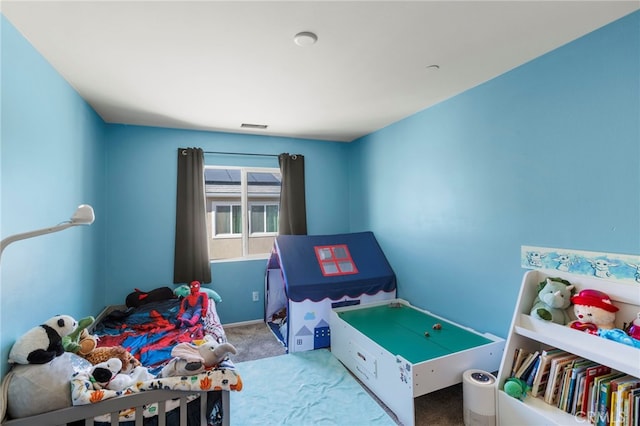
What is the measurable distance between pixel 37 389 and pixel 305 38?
2.15 meters

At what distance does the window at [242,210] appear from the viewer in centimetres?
382

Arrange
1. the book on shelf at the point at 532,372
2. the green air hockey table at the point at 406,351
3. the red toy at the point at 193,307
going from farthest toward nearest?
the red toy at the point at 193,307 → the green air hockey table at the point at 406,351 → the book on shelf at the point at 532,372

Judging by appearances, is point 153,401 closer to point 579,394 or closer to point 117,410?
point 117,410

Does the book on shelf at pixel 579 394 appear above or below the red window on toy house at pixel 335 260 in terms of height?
below

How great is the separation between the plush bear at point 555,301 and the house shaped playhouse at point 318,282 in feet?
5.25

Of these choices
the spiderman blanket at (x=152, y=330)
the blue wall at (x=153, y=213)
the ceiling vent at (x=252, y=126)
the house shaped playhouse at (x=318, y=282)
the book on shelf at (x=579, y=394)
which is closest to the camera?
the book on shelf at (x=579, y=394)

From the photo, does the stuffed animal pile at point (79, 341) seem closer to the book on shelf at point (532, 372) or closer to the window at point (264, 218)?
the window at point (264, 218)

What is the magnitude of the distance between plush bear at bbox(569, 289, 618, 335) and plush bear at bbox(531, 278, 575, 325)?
72mm

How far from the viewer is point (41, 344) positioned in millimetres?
1490

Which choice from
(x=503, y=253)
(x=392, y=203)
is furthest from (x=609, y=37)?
(x=392, y=203)

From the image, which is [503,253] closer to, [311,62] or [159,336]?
[311,62]

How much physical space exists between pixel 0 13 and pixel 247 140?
241cm

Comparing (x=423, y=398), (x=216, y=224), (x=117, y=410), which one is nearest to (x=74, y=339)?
(x=117, y=410)

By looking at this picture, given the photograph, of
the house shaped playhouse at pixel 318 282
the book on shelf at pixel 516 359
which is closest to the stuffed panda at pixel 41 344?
the house shaped playhouse at pixel 318 282
